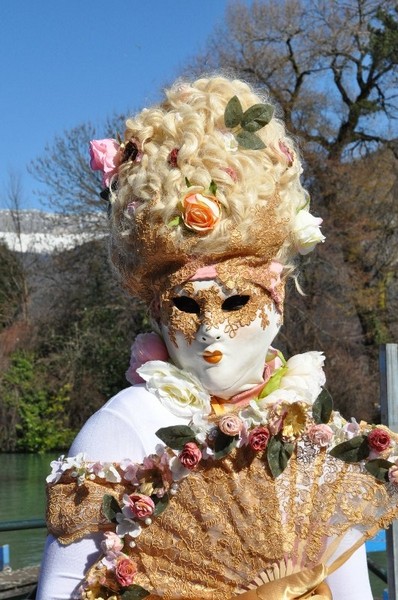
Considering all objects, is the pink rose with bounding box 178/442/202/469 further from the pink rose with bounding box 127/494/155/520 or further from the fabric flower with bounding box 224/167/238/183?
the fabric flower with bounding box 224/167/238/183

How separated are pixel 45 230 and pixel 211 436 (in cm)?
1829

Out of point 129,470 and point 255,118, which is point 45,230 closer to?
point 255,118

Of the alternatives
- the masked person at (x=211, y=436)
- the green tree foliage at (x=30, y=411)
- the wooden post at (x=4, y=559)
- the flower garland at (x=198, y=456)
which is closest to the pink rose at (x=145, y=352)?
the masked person at (x=211, y=436)

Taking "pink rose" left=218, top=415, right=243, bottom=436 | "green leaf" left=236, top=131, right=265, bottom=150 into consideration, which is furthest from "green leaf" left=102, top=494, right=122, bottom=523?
"green leaf" left=236, top=131, right=265, bottom=150

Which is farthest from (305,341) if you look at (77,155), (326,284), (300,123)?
(77,155)

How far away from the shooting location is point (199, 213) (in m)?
1.78

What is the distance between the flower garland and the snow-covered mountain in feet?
46.5

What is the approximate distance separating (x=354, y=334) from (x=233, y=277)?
13944 millimetres

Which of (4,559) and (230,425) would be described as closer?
(230,425)

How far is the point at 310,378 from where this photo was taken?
1922mm

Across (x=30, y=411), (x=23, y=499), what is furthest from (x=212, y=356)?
(x=30, y=411)

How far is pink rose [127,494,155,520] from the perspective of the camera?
5.42ft

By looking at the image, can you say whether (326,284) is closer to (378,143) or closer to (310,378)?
(378,143)

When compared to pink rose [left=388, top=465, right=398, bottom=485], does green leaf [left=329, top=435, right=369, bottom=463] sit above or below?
above
